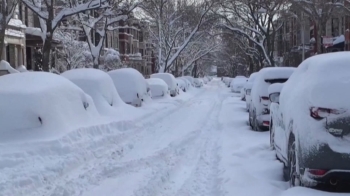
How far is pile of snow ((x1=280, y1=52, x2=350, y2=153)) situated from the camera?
616 cm

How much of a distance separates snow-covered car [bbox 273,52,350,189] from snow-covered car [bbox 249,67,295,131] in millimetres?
7098

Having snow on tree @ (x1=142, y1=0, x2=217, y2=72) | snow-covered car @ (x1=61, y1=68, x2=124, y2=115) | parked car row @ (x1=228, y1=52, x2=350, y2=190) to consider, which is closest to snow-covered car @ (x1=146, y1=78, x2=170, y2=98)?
snow-covered car @ (x1=61, y1=68, x2=124, y2=115)

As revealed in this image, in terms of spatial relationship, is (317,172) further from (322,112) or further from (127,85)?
(127,85)

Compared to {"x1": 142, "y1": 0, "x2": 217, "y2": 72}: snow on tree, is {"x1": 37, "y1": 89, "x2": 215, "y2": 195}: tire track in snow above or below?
below

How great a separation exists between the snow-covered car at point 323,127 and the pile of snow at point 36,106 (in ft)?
18.0

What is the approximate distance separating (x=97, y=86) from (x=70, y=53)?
26339 millimetres

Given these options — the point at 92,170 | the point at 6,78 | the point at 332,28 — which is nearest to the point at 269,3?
the point at 332,28

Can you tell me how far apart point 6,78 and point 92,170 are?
386cm

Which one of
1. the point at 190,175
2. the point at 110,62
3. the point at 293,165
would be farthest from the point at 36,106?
the point at 110,62

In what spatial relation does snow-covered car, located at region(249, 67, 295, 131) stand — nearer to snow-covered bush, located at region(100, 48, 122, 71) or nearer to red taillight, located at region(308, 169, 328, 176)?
red taillight, located at region(308, 169, 328, 176)

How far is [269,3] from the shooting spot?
3316 cm

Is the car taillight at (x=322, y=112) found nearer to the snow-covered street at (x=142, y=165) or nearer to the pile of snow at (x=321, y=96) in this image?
the pile of snow at (x=321, y=96)

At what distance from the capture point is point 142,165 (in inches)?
371

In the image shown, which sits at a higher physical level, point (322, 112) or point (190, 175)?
point (322, 112)
